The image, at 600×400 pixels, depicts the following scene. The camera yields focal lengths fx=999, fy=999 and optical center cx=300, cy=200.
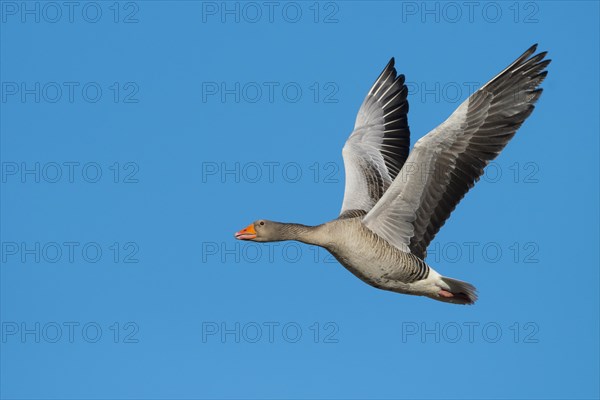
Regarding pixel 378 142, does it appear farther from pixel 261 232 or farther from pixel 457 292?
pixel 261 232

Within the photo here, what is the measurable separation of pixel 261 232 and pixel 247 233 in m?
0.18

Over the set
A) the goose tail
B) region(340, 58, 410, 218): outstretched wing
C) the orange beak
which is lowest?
the goose tail

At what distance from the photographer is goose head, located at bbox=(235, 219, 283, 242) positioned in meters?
12.9

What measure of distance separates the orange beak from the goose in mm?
13

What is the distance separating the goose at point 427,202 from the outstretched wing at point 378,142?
1170mm

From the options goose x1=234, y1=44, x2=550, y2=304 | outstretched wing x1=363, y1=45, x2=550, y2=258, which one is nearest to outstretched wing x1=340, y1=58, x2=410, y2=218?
goose x1=234, y1=44, x2=550, y2=304

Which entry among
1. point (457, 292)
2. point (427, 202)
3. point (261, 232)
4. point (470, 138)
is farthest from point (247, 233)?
point (470, 138)

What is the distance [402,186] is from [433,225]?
853 mm

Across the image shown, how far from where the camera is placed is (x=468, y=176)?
41.0 feet

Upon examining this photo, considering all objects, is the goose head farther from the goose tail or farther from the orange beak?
the goose tail

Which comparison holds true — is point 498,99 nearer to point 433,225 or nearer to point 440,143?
point 440,143

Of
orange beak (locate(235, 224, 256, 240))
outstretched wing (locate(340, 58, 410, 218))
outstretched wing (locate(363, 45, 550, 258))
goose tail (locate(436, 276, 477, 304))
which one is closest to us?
outstretched wing (locate(363, 45, 550, 258))

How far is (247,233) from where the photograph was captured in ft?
42.3

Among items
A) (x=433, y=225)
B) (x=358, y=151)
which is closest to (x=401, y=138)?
(x=358, y=151)
